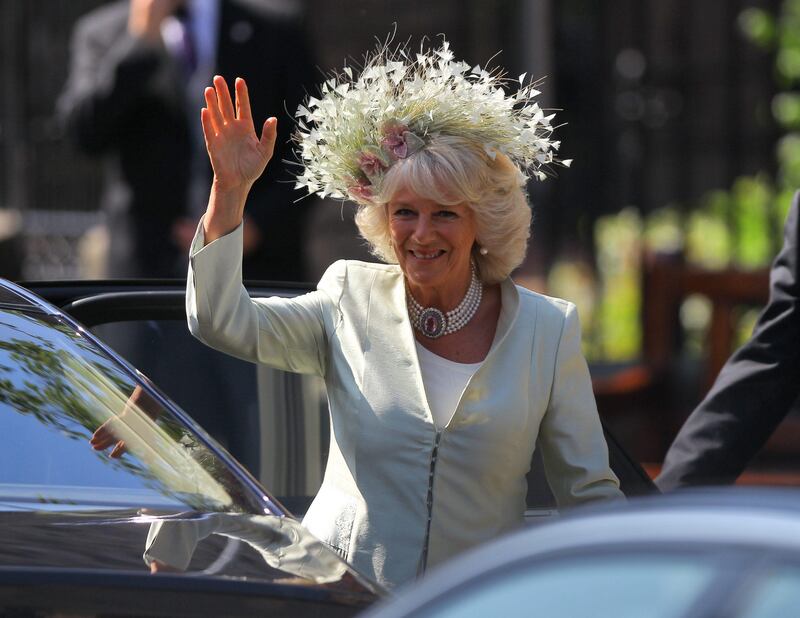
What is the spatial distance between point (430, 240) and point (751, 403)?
93cm

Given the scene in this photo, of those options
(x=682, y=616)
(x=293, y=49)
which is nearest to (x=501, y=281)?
(x=682, y=616)

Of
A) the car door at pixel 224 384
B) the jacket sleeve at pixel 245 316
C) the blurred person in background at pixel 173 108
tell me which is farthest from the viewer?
the blurred person in background at pixel 173 108

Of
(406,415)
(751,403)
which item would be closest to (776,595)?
(406,415)

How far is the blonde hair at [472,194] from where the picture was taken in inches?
127

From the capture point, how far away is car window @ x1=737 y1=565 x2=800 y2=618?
1.37 meters

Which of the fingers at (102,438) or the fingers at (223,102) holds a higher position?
the fingers at (223,102)

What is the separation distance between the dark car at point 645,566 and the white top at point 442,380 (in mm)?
1527

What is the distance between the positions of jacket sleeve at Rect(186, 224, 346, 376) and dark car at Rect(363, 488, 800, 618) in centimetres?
149

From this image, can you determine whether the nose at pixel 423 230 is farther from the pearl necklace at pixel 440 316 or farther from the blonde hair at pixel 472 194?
the pearl necklace at pixel 440 316

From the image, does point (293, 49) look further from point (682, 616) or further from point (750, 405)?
point (682, 616)

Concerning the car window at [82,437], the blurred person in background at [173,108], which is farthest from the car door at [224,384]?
the blurred person in background at [173,108]

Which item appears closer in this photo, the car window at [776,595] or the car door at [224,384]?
the car window at [776,595]

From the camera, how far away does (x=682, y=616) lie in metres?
1.40

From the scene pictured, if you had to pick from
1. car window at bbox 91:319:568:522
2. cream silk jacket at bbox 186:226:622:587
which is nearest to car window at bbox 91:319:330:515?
car window at bbox 91:319:568:522
